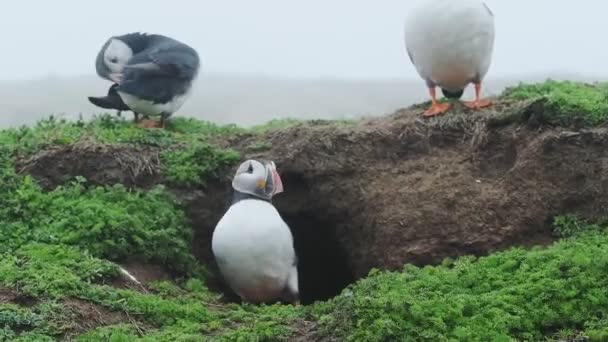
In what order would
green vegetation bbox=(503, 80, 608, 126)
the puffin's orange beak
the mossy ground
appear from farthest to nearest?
1. green vegetation bbox=(503, 80, 608, 126)
2. the puffin's orange beak
3. the mossy ground

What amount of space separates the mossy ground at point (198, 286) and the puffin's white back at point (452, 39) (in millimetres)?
856

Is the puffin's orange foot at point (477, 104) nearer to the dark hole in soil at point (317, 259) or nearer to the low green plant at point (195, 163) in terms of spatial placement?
the dark hole in soil at point (317, 259)

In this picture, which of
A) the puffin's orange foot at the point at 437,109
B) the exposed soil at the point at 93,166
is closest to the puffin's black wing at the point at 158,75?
the exposed soil at the point at 93,166

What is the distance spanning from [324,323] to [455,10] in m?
3.53

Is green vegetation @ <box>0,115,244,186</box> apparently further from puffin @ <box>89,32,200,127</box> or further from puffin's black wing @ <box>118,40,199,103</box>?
puffin's black wing @ <box>118,40,199,103</box>

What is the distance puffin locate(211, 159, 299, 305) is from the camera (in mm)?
7363

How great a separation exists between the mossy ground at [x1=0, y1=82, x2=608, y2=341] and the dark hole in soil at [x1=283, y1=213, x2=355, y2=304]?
92cm

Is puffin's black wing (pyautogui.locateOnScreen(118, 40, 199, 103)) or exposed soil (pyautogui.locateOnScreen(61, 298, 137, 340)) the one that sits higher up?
puffin's black wing (pyautogui.locateOnScreen(118, 40, 199, 103))

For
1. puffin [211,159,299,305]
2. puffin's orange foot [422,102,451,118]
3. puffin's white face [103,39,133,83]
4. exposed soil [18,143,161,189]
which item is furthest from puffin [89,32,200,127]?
puffin's orange foot [422,102,451,118]

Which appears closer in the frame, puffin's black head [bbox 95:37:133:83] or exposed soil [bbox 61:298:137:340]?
exposed soil [bbox 61:298:137:340]

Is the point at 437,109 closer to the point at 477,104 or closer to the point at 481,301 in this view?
the point at 477,104

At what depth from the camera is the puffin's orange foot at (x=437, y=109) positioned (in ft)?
28.0

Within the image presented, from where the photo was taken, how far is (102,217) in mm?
7293

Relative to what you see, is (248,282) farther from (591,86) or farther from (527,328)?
(591,86)
